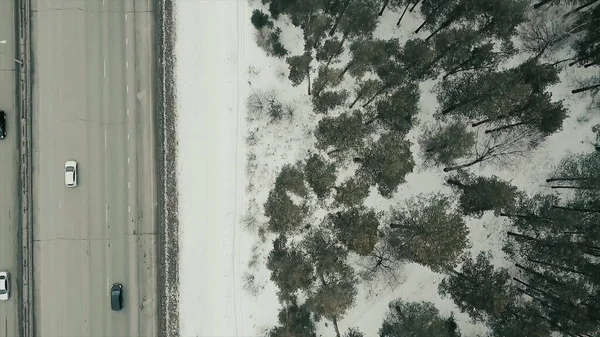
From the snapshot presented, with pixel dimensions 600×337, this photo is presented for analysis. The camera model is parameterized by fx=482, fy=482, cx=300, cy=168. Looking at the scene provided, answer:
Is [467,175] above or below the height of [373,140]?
below

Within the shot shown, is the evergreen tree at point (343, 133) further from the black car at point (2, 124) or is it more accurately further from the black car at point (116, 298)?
the black car at point (2, 124)

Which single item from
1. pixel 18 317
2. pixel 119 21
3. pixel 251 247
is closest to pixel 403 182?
pixel 251 247

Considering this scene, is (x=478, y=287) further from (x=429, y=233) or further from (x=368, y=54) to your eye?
(x=368, y=54)

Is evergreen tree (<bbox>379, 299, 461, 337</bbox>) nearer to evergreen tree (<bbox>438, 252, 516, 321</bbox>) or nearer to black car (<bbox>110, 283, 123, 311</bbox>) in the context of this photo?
evergreen tree (<bbox>438, 252, 516, 321</bbox>)

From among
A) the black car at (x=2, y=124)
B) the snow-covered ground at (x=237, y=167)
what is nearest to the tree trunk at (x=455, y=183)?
Result: the snow-covered ground at (x=237, y=167)

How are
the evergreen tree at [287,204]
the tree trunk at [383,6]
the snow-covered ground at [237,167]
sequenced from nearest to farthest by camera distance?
the tree trunk at [383,6]
the evergreen tree at [287,204]
the snow-covered ground at [237,167]

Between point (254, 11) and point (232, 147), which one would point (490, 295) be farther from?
point (254, 11)

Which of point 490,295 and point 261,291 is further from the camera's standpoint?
point 261,291
